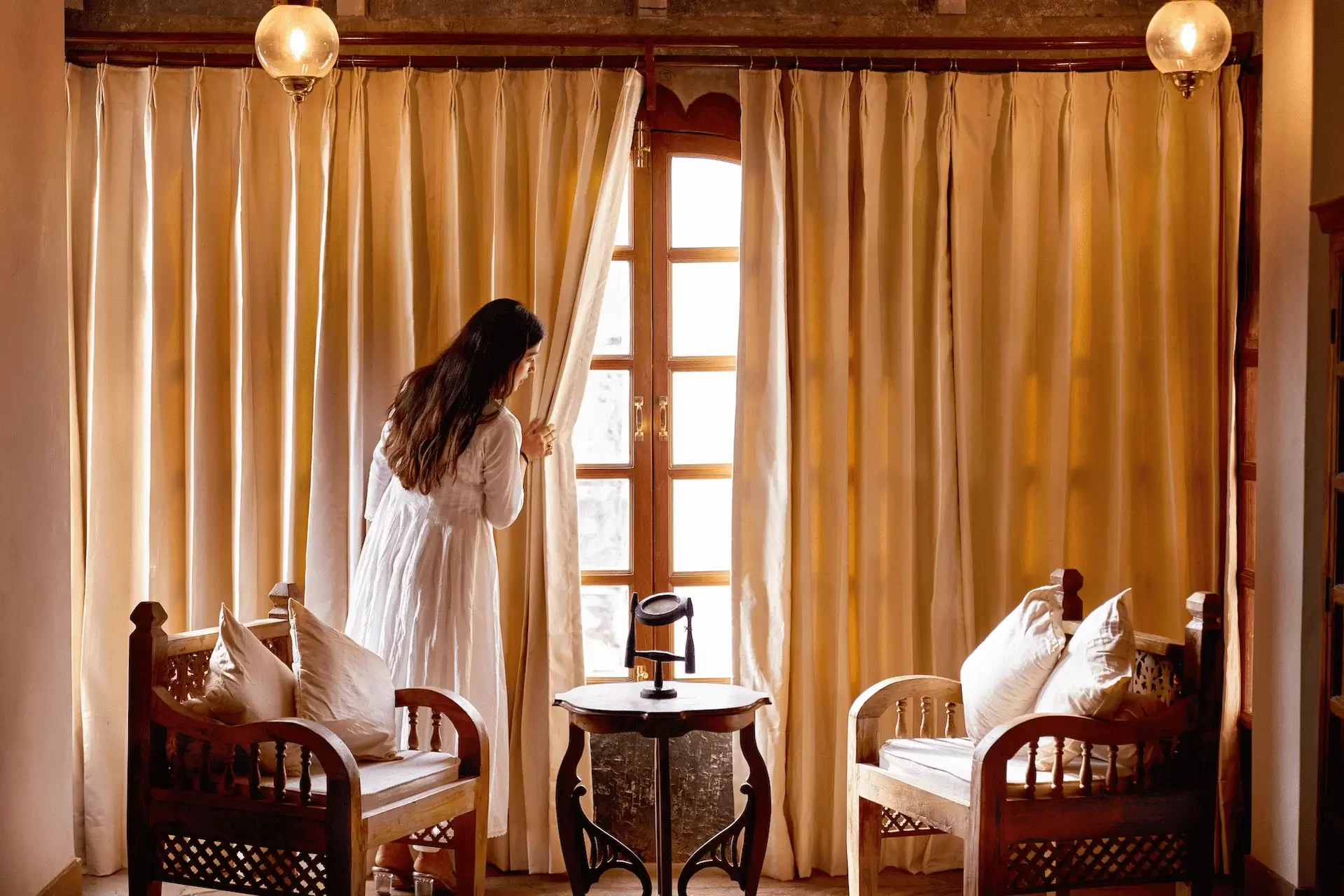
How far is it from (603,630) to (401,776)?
3.99ft

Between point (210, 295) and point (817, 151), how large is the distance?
2003 millimetres

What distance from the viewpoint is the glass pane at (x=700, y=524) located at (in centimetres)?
418

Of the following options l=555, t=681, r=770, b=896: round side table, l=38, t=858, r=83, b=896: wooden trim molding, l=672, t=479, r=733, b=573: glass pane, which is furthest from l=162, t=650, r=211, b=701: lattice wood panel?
l=672, t=479, r=733, b=573: glass pane

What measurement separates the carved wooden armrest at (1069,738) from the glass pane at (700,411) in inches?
59.8

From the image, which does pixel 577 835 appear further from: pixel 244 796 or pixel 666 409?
pixel 666 409

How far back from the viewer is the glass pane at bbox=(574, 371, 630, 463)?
4.16 m

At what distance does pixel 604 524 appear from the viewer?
4.16 metres

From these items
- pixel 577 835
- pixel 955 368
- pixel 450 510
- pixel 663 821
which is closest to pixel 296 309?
pixel 450 510

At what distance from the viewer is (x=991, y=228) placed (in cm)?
403

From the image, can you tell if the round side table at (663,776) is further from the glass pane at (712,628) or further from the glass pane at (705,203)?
the glass pane at (705,203)

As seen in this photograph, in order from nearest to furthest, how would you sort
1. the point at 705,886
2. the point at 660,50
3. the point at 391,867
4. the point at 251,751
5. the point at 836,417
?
the point at 251,751 < the point at 391,867 < the point at 705,886 < the point at 836,417 < the point at 660,50

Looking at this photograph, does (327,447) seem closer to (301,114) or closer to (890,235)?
(301,114)

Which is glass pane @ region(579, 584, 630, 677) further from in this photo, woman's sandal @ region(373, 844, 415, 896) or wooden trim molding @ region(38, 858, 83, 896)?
wooden trim molding @ region(38, 858, 83, 896)

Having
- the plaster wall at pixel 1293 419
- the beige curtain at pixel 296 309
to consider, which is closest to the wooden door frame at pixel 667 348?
the beige curtain at pixel 296 309
